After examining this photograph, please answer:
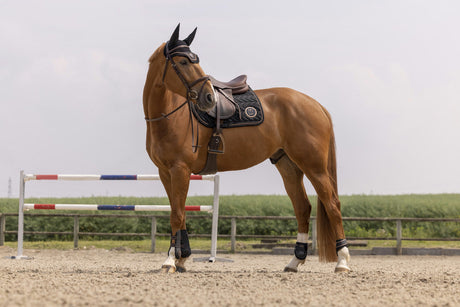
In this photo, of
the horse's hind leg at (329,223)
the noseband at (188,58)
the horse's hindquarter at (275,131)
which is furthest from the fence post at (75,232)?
the noseband at (188,58)

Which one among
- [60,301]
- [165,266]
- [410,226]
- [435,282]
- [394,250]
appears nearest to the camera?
[60,301]

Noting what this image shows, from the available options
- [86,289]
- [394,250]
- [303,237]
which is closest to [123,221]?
[394,250]

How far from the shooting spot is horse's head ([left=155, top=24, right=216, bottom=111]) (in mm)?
5375

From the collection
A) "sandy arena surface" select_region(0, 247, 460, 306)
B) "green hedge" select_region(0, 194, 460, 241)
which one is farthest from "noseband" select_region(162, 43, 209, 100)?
"green hedge" select_region(0, 194, 460, 241)

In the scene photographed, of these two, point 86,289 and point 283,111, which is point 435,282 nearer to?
point 283,111

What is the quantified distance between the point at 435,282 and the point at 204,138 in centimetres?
278

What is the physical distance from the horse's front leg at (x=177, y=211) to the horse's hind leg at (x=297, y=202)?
1.31 meters

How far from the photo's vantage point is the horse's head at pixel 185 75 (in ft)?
17.6

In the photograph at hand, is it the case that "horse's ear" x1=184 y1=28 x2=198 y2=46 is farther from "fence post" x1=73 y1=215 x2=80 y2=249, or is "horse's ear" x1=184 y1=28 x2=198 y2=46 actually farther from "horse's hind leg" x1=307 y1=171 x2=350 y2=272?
"fence post" x1=73 y1=215 x2=80 y2=249

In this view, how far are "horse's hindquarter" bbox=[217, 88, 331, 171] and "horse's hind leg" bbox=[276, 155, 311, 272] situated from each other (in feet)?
1.34

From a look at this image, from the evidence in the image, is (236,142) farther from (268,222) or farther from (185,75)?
(268,222)

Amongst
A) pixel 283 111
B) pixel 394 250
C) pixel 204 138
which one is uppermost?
pixel 283 111

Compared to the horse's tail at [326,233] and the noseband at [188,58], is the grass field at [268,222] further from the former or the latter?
the noseband at [188,58]

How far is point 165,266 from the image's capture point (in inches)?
221
